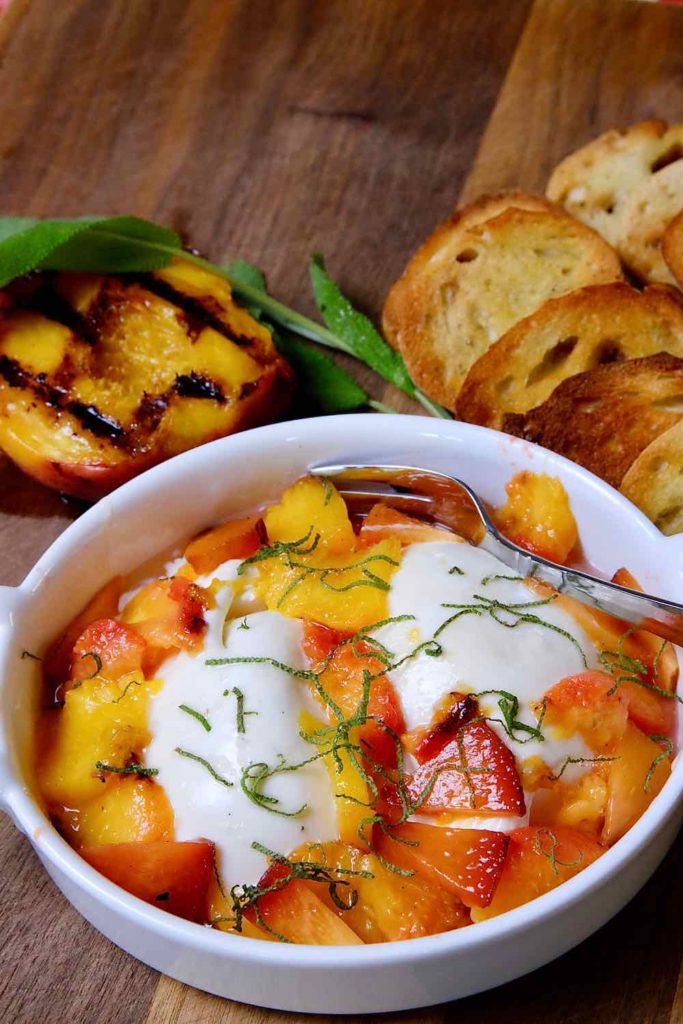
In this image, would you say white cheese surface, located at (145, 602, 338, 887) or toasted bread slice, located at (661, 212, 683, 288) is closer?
white cheese surface, located at (145, 602, 338, 887)

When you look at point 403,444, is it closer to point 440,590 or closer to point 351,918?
point 440,590

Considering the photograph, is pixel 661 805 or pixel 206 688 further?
pixel 206 688

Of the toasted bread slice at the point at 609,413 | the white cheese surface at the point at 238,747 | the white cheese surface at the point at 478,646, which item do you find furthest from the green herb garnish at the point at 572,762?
the toasted bread slice at the point at 609,413

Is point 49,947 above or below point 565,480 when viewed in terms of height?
below

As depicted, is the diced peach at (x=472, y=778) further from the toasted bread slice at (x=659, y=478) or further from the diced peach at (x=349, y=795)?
the toasted bread slice at (x=659, y=478)

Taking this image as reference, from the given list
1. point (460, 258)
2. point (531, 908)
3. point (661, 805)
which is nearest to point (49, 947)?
point (531, 908)

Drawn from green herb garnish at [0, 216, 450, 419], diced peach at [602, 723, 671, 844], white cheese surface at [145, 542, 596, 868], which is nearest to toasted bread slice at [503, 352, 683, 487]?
green herb garnish at [0, 216, 450, 419]

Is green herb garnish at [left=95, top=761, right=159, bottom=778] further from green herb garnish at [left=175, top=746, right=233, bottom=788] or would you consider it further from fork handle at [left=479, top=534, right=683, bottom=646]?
fork handle at [left=479, top=534, right=683, bottom=646]
